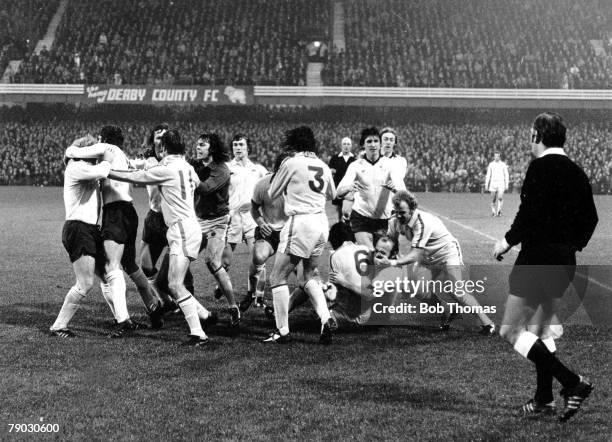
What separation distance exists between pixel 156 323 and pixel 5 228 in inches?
425

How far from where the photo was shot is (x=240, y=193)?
379 inches

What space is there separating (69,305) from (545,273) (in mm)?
4346

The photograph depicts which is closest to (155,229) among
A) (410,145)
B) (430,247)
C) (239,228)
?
(239,228)

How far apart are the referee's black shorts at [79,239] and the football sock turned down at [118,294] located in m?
0.28

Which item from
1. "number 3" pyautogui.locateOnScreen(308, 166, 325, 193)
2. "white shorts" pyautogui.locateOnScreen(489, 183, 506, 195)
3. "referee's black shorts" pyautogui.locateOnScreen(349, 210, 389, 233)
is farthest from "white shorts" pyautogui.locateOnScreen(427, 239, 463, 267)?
"white shorts" pyautogui.locateOnScreen(489, 183, 506, 195)

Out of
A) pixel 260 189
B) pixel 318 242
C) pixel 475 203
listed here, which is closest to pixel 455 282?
pixel 318 242

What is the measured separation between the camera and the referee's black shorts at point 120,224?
714 cm

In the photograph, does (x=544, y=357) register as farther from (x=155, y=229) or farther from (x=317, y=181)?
(x=155, y=229)

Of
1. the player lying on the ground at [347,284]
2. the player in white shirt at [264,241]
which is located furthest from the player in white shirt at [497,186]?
the player lying on the ground at [347,284]

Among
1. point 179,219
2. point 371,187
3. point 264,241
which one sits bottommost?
point 264,241

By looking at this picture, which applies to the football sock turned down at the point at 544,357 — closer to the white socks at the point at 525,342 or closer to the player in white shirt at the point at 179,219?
the white socks at the point at 525,342

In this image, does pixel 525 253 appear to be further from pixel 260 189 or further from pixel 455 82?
pixel 455 82

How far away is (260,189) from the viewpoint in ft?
26.2

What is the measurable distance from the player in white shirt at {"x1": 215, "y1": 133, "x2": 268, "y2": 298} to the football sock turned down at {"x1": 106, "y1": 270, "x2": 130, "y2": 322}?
240 centimetres
